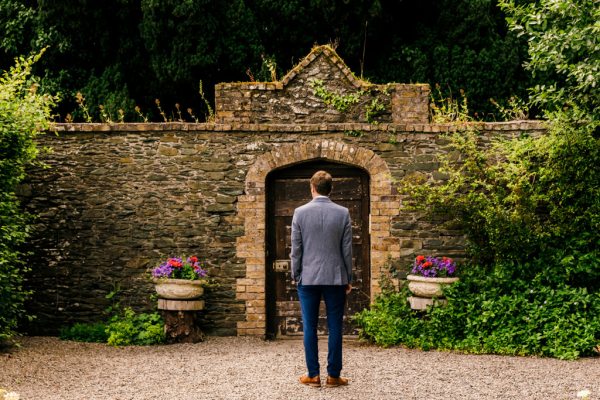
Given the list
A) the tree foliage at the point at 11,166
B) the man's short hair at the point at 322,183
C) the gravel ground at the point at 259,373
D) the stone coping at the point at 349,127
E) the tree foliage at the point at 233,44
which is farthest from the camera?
the tree foliage at the point at 233,44

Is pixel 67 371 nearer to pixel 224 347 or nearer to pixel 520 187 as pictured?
pixel 224 347

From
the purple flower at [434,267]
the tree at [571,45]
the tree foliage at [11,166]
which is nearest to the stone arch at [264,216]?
the purple flower at [434,267]

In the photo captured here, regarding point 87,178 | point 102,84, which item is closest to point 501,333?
point 87,178

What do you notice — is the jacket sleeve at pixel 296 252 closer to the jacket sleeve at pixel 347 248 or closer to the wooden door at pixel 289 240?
the jacket sleeve at pixel 347 248

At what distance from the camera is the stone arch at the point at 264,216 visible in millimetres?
8906

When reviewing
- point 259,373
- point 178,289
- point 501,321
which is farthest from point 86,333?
point 501,321

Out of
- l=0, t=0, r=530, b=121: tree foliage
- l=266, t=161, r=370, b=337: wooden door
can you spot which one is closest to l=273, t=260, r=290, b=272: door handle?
l=266, t=161, r=370, b=337: wooden door

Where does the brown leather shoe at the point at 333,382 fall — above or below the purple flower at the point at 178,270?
below

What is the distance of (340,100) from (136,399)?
4.87m

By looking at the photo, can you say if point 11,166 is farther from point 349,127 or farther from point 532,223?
point 532,223

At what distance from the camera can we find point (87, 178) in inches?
357

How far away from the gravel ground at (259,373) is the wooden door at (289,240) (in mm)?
696

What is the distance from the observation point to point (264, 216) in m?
8.93

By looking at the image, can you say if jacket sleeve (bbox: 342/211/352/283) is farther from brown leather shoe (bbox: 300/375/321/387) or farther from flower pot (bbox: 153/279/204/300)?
flower pot (bbox: 153/279/204/300)
